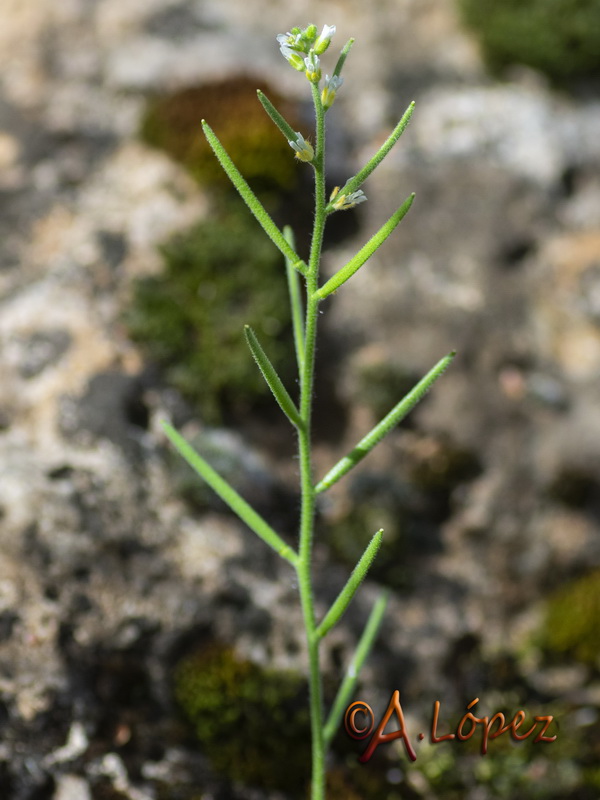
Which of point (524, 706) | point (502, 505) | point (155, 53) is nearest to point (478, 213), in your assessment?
point (502, 505)

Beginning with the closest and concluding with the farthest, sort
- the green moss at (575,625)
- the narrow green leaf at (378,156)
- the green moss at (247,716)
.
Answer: the narrow green leaf at (378,156), the green moss at (247,716), the green moss at (575,625)

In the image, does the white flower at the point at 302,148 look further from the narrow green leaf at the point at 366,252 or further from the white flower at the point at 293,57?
the narrow green leaf at the point at 366,252

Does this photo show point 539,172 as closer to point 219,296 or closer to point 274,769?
point 219,296

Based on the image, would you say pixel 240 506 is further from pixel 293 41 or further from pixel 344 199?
pixel 293 41

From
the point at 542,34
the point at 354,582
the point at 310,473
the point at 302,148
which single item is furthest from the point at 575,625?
the point at 542,34

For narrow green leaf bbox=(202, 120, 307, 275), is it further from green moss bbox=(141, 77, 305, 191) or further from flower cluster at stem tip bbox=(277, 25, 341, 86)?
green moss bbox=(141, 77, 305, 191)

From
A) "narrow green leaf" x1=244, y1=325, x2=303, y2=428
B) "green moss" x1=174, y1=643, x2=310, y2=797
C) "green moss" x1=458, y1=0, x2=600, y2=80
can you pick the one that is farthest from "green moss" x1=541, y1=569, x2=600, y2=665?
"green moss" x1=458, y1=0, x2=600, y2=80

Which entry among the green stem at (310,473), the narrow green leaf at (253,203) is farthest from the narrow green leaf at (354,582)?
the narrow green leaf at (253,203)

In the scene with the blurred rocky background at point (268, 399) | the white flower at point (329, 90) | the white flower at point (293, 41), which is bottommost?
the blurred rocky background at point (268, 399)
